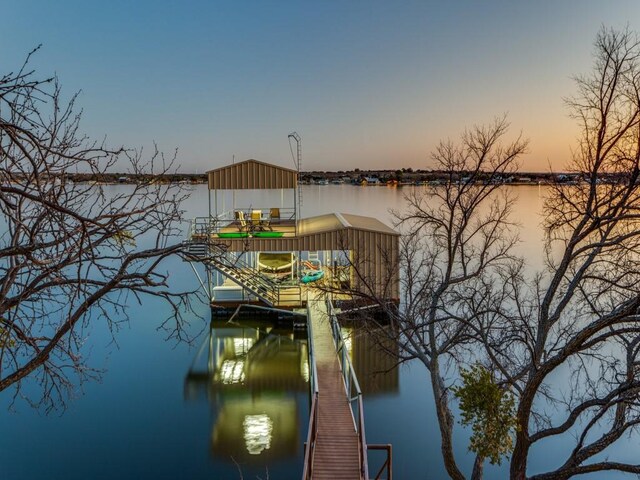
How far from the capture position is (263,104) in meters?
66.4

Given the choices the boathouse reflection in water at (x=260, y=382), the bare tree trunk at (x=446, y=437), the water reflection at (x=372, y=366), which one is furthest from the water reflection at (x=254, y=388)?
the bare tree trunk at (x=446, y=437)

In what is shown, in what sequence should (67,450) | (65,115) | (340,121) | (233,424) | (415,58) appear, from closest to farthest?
(65,115) < (67,450) < (233,424) < (415,58) < (340,121)

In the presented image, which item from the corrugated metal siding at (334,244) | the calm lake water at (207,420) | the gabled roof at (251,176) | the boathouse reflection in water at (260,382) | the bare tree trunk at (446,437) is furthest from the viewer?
the gabled roof at (251,176)

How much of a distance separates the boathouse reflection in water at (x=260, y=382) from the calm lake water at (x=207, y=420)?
0.04m

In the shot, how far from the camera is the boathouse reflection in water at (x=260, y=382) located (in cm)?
1517

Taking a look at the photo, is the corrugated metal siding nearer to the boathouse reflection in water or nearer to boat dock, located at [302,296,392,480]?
the boathouse reflection in water

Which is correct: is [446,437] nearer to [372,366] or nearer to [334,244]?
[372,366]

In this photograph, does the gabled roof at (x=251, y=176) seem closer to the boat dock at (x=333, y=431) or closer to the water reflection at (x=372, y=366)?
the water reflection at (x=372, y=366)

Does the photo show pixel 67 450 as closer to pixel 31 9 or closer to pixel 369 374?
pixel 369 374

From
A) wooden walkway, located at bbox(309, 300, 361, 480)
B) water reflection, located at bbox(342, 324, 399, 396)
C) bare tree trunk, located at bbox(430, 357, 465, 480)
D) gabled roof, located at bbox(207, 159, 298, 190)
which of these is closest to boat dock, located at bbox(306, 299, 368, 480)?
wooden walkway, located at bbox(309, 300, 361, 480)

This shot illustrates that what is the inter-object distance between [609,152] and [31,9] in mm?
8784

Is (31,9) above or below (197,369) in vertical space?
above

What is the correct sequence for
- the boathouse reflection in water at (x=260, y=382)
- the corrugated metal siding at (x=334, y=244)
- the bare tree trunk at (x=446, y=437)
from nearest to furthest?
the bare tree trunk at (x=446, y=437) < the boathouse reflection in water at (x=260, y=382) < the corrugated metal siding at (x=334, y=244)

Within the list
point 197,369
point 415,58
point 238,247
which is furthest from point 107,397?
point 415,58
